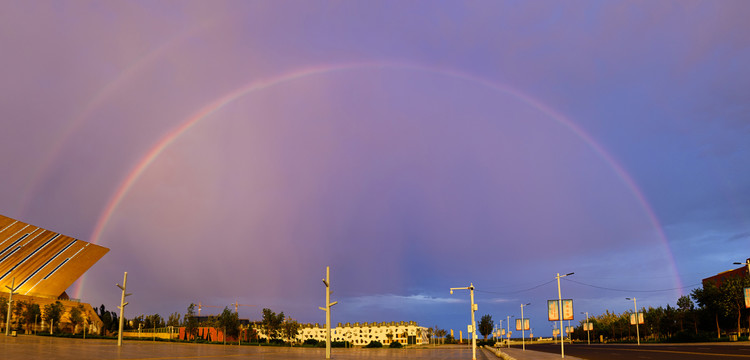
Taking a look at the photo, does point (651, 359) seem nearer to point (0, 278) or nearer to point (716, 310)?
point (716, 310)

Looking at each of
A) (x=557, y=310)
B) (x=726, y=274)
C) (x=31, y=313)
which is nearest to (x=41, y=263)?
(x=31, y=313)

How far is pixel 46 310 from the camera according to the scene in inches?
3937

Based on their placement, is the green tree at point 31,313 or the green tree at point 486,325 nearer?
the green tree at point 31,313

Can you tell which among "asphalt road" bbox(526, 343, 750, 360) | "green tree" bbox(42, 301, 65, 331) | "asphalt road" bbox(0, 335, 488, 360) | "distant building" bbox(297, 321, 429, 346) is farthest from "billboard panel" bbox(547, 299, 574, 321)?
"distant building" bbox(297, 321, 429, 346)

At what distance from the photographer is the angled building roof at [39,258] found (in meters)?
107

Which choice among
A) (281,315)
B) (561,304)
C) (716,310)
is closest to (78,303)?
(281,315)

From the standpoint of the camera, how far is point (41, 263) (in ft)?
382

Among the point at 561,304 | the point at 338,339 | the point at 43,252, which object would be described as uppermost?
the point at 43,252

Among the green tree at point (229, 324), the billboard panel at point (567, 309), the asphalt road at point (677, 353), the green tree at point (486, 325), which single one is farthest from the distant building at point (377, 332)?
the billboard panel at point (567, 309)

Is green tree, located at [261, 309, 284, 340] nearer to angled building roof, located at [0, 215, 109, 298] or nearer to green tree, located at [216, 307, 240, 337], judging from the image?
green tree, located at [216, 307, 240, 337]

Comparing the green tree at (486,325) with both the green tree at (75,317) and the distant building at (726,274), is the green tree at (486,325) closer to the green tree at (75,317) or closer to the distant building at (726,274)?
the distant building at (726,274)

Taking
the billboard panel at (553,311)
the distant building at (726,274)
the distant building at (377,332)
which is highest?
the distant building at (726,274)

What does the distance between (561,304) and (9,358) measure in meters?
46.1

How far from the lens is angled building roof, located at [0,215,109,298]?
352 ft
